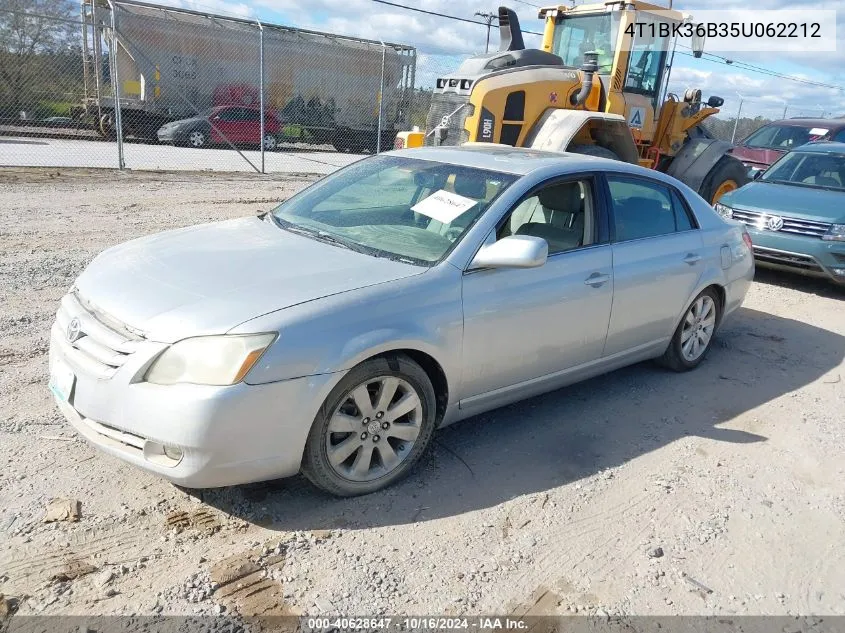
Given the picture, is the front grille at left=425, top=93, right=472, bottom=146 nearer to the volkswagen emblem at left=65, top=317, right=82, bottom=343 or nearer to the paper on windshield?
the paper on windshield

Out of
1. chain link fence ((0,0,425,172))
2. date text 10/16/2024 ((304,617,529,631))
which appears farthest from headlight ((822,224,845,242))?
chain link fence ((0,0,425,172))

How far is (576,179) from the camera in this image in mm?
4340

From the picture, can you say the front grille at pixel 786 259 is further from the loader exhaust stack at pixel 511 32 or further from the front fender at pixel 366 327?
the front fender at pixel 366 327

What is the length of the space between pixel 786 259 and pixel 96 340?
7.40 meters

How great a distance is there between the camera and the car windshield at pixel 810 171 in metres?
8.71

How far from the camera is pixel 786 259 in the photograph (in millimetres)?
7977

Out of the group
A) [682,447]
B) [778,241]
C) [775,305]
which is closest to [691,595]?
[682,447]

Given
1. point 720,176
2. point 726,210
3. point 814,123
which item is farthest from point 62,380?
point 814,123

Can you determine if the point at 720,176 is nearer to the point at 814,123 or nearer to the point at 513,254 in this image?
the point at 814,123

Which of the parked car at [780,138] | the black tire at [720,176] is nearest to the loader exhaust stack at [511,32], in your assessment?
the black tire at [720,176]

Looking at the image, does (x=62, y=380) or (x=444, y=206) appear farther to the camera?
(x=444, y=206)

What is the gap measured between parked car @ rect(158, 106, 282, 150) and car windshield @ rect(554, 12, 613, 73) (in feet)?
34.7

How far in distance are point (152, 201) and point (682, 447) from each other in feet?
28.6

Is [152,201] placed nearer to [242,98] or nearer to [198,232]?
[198,232]
